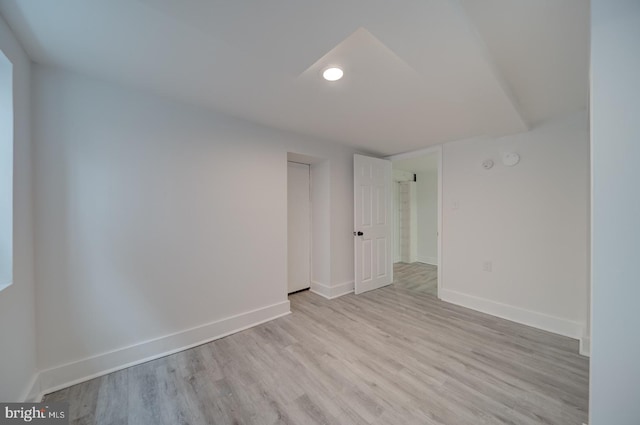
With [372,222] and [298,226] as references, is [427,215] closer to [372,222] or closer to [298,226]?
[372,222]

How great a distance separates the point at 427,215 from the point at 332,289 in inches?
134

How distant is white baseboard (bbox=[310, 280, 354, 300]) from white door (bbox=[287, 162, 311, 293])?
0.16 meters

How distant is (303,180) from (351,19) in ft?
8.02

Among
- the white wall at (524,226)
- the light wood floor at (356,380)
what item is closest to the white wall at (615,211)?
the light wood floor at (356,380)

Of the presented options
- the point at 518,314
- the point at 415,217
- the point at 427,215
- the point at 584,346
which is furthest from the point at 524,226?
the point at 415,217

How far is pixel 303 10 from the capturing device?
1.00 meters

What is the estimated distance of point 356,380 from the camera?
1.62 meters

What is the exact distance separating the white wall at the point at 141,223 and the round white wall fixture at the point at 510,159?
262cm

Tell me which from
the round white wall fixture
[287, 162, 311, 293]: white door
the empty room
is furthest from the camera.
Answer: [287, 162, 311, 293]: white door

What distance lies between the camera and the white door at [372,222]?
330cm

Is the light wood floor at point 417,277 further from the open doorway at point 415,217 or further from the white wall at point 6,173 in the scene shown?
the white wall at point 6,173

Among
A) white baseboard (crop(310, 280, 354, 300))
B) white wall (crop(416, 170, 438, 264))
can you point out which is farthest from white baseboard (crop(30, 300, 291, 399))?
white wall (crop(416, 170, 438, 264))

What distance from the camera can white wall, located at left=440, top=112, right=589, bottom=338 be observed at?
7.27ft

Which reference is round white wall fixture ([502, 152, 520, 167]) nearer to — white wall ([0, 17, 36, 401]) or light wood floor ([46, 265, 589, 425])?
light wood floor ([46, 265, 589, 425])
